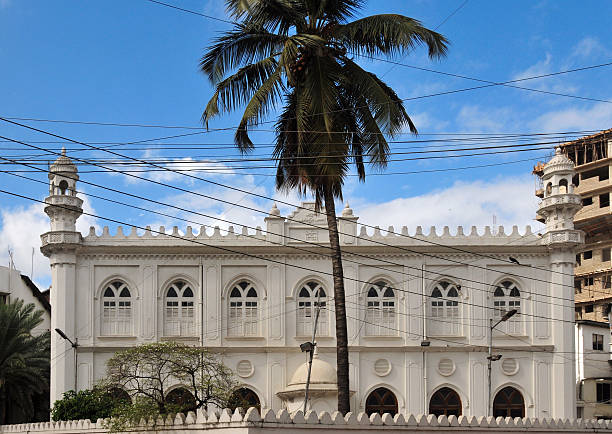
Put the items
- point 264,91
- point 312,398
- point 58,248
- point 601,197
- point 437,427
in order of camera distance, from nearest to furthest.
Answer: point 437,427, point 264,91, point 312,398, point 58,248, point 601,197

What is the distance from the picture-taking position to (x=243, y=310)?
4700 cm

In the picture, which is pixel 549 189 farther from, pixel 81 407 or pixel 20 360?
pixel 20 360

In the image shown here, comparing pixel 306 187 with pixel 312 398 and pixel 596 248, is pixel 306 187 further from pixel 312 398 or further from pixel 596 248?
pixel 596 248

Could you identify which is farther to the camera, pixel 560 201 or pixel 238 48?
pixel 560 201

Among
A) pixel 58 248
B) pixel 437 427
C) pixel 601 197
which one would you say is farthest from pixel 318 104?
pixel 601 197

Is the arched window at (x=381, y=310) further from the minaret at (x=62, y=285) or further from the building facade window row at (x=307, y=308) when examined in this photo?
the minaret at (x=62, y=285)

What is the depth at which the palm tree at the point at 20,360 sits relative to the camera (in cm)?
4891

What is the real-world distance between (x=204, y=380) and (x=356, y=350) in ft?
43.8

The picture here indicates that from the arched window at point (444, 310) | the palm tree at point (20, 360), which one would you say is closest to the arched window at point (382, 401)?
the arched window at point (444, 310)

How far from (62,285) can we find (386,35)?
22.5 meters

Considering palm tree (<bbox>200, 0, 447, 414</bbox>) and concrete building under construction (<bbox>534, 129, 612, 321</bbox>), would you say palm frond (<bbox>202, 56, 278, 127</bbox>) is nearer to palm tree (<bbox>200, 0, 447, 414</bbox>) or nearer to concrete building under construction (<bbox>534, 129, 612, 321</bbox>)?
palm tree (<bbox>200, 0, 447, 414</bbox>)

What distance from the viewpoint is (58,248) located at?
4591cm

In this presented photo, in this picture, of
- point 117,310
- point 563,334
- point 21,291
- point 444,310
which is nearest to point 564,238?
point 563,334

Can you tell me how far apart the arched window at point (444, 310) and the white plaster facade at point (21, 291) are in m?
25.7
